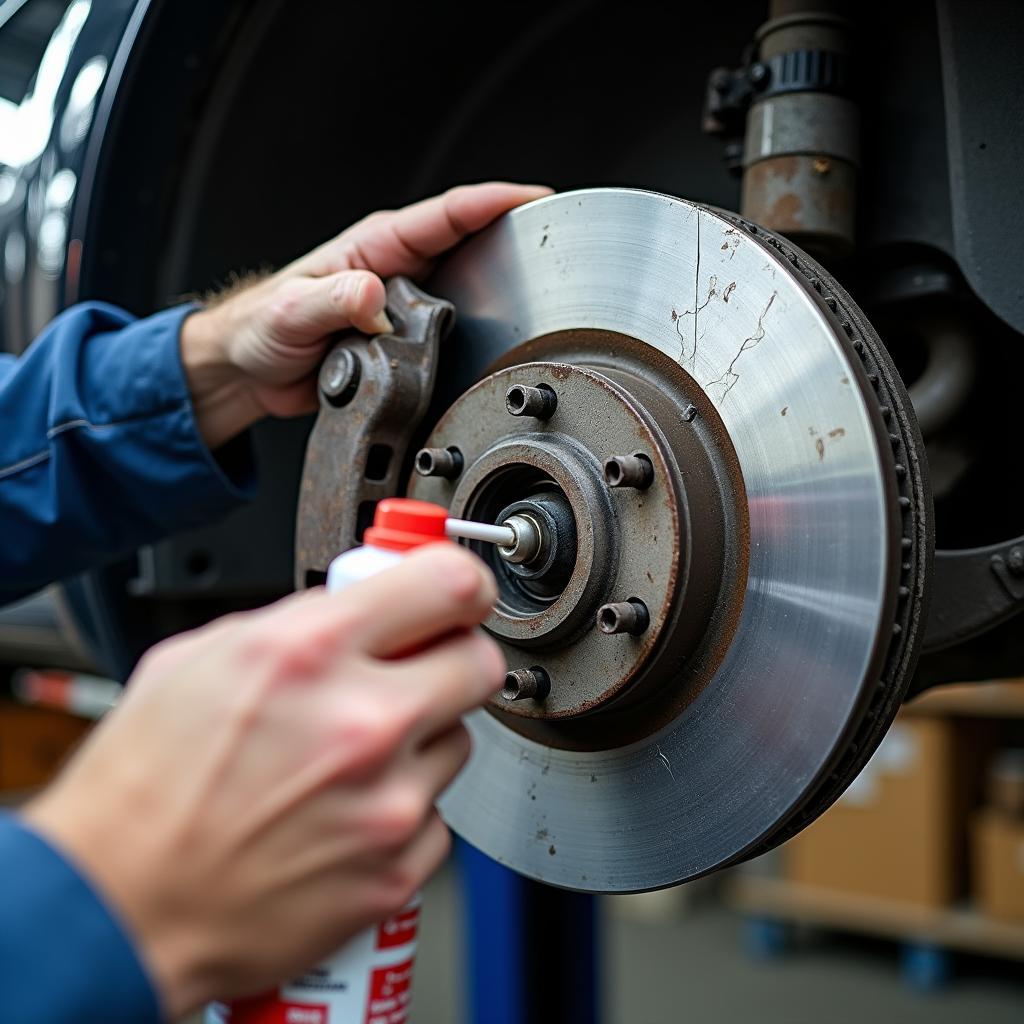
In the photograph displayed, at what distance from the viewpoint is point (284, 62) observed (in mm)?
865

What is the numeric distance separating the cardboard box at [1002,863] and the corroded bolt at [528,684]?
2.10 metres

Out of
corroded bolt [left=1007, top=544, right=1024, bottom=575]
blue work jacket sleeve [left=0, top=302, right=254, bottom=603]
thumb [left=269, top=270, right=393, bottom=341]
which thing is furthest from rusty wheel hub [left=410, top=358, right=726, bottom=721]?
blue work jacket sleeve [left=0, top=302, right=254, bottom=603]

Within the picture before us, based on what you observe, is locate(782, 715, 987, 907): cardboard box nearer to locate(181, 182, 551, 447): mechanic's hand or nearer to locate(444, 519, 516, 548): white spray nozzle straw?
locate(181, 182, 551, 447): mechanic's hand

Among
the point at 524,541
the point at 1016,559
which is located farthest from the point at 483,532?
the point at 1016,559

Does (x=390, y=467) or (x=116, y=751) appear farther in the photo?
(x=390, y=467)

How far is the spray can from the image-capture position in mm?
409

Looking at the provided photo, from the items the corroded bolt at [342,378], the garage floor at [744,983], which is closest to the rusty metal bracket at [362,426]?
the corroded bolt at [342,378]

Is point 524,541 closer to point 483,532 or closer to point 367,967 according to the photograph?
point 483,532

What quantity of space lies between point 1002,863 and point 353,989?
2.24 m

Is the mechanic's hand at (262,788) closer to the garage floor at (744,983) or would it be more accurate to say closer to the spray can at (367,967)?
the spray can at (367,967)

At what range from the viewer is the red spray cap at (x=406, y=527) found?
1.34ft

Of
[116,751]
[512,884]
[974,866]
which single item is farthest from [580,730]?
[974,866]

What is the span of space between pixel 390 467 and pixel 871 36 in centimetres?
42

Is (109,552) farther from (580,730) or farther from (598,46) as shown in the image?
(598,46)
